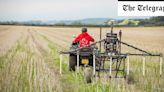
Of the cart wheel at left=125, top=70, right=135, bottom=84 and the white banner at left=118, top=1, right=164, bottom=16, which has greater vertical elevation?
the white banner at left=118, top=1, right=164, bottom=16

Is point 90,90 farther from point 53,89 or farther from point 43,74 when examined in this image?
point 43,74

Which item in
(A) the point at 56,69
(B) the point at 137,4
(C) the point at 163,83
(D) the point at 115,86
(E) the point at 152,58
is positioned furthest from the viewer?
(E) the point at 152,58

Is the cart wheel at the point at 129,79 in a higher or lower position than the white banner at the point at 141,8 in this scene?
lower

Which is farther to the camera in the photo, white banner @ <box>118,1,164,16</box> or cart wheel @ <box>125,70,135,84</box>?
white banner @ <box>118,1,164,16</box>

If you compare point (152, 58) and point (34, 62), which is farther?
point (152, 58)

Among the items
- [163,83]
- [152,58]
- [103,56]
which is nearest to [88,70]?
[103,56]

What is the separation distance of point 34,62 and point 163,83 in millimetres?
5014

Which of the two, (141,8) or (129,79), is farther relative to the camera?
(141,8)

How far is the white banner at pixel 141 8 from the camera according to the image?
9.38 meters

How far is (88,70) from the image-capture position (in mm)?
9258

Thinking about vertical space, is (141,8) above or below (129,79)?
above

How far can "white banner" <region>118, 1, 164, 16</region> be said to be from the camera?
938 cm

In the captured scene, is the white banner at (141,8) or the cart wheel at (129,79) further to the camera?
the white banner at (141,8)

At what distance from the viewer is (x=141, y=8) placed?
373 inches
